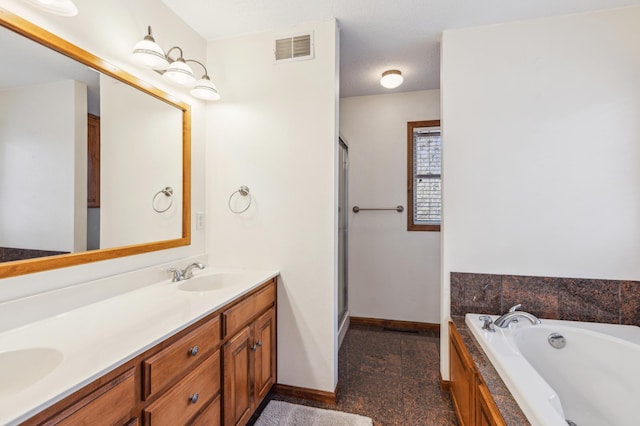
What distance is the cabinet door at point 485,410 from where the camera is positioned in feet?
3.47

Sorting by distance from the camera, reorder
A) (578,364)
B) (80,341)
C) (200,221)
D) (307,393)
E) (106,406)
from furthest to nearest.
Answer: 1. (200,221)
2. (307,393)
3. (578,364)
4. (80,341)
5. (106,406)

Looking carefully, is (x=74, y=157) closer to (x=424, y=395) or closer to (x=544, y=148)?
(x=424, y=395)

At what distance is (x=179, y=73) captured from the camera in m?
1.65

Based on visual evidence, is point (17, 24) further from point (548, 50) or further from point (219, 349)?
point (548, 50)

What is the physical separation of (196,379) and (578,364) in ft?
6.38

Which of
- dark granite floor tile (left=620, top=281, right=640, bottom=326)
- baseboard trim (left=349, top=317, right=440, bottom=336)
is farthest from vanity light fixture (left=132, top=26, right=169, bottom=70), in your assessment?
dark granite floor tile (left=620, top=281, right=640, bottom=326)

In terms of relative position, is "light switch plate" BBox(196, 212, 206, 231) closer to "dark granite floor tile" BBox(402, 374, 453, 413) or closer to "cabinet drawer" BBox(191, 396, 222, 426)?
"cabinet drawer" BBox(191, 396, 222, 426)

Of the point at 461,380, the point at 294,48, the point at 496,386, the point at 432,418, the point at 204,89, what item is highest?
the point at 294,48

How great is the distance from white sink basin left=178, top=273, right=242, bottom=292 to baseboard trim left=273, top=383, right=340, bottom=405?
79cm

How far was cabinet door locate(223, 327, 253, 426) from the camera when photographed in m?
1.40

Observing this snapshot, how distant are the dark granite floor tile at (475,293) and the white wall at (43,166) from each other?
2.13 meters

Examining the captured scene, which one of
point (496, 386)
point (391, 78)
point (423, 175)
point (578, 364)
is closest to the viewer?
point (496, 386)

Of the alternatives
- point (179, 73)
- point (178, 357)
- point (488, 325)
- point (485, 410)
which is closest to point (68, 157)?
point (179, 73)

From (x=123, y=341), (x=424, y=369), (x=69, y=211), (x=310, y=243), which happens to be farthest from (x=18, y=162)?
(x=424, y=369)
